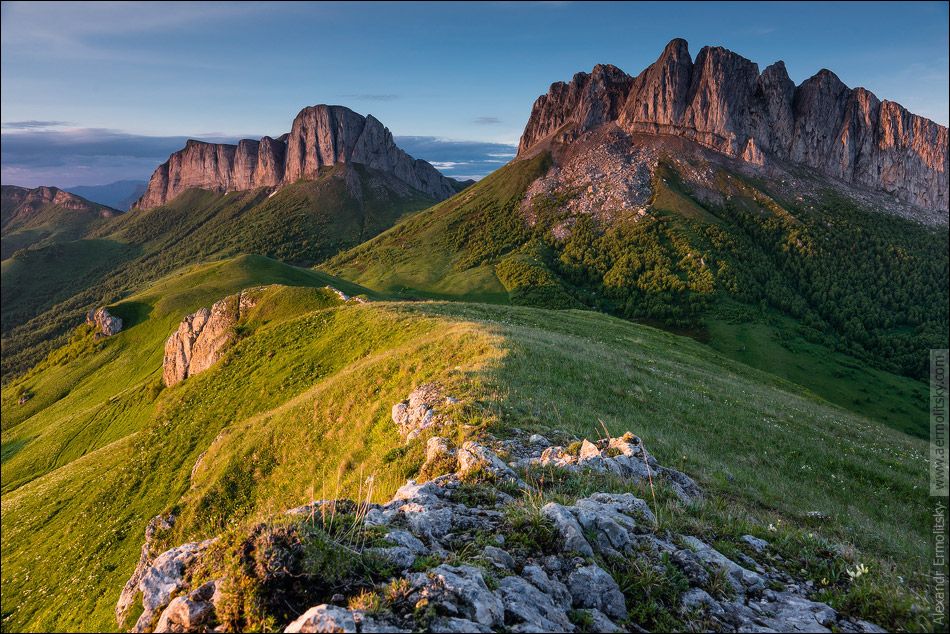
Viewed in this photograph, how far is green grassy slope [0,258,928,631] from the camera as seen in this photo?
14.5 m

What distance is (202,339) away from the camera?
42.1 metres

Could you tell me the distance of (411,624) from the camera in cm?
479

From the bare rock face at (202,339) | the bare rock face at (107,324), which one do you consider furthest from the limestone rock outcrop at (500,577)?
the bare rock face at (107,324)

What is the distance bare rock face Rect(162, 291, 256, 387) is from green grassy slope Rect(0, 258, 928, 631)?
3143 millimetres

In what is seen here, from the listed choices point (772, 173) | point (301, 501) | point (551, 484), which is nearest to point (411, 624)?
point (551, 484)

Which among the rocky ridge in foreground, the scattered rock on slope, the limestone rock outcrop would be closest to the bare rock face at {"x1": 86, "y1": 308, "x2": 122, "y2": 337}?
the scattered rock on slope

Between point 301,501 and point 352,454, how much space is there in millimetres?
2788

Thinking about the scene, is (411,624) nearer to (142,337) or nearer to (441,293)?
(142,337)

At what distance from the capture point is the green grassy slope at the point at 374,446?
14.5 metres

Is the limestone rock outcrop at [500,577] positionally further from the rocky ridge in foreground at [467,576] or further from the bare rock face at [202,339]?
the bare rock face at [202,339]

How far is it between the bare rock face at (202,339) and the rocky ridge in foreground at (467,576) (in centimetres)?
3607

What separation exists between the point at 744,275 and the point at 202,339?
149999 millimetres

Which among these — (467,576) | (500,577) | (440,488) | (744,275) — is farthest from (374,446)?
(744,275)

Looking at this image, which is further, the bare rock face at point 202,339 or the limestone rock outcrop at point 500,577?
the bare rock face at point 202,339
